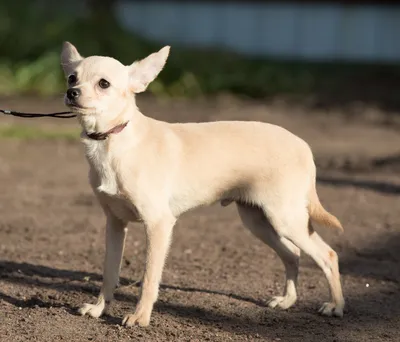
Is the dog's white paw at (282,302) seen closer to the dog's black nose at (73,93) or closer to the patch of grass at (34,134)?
the dog's black nose at (73,93)

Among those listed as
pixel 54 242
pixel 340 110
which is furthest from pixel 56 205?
pixel 340 110

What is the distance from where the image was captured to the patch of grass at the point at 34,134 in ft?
39.6

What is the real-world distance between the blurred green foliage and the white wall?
0.87 metres

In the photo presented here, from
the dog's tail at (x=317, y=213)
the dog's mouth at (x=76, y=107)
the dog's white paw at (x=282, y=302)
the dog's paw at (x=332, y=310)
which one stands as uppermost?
the dog's mouth at (x=76, y=107)

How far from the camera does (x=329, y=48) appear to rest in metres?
19.0

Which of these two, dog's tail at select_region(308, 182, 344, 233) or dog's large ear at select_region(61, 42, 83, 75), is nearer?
dog's large ear at select_region(61, 42, 83, 75)

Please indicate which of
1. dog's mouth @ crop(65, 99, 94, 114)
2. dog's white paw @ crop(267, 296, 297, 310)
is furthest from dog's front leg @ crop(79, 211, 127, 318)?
dog's white paw @ crop(267, 296, 297, 310)

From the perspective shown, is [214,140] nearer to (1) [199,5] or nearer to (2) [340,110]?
(2) [340,110]

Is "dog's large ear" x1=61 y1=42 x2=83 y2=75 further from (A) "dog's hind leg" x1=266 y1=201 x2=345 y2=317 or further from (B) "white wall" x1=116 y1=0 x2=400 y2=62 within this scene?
(B) "white wall" x1=116 y1=0 x2=400 y2=62

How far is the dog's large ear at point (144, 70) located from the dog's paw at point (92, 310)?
4.09ft

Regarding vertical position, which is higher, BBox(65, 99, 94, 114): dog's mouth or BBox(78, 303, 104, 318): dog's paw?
BBox(65, 99, 94, 114): dog's mouth

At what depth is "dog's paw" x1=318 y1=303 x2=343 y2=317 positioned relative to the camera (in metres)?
5.45

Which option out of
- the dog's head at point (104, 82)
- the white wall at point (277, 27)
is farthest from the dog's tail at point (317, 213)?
the white wall at point (277, 27)

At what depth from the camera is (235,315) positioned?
5402mm
